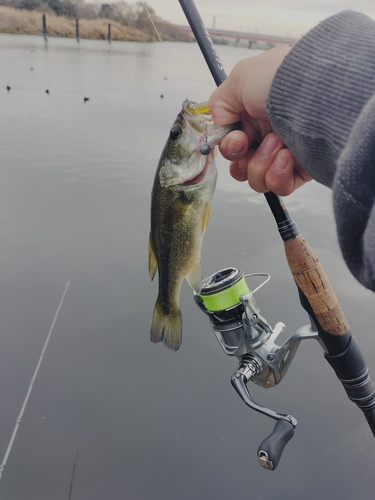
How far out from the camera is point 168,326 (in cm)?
183

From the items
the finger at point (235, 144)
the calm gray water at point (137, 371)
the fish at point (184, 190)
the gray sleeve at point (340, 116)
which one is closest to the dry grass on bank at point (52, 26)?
the calm gray water at point (137, 371)

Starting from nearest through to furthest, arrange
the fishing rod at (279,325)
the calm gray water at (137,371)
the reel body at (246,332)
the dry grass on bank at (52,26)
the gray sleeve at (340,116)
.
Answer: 1. the gray sleeve at (340,116)
2. the fishing rod at (279,325)
3. the reel body at (246,332)
4. the calm gray water at (137,371)
5. the dry grass on bank at (52,26)

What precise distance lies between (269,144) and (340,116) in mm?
343

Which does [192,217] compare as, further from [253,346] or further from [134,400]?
[134,400]

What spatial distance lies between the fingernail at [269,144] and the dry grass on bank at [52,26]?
110ft

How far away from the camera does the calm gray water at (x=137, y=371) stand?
2.14m

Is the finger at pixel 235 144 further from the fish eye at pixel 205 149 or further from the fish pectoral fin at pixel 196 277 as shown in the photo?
the fish pectoral fin at pixel 196 277

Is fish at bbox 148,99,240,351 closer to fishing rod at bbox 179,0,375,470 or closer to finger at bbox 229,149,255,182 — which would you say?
finger at bbox 229,149,255,182

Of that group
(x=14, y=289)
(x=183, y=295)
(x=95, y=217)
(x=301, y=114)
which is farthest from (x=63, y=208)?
(x=301, y=114)

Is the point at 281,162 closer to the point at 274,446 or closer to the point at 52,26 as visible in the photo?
the point at 274,446

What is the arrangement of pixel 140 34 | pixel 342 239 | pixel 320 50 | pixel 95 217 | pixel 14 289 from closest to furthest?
pixel 342 239, pixel 320 50, pixel 14 289, pixel 95 217, pixel 140 34

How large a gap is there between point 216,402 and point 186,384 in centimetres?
21

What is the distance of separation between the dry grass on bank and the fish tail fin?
109 feet

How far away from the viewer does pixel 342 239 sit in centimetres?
86
